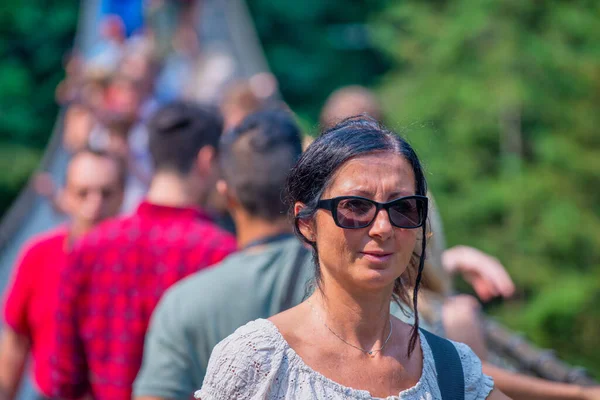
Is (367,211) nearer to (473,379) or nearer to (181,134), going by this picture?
(473,379)

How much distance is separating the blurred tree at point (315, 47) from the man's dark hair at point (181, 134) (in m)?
15.4

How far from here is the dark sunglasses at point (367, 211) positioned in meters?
1.89

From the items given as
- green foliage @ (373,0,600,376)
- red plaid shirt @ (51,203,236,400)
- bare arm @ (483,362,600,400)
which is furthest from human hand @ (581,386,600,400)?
green foliage @ (373,0,600,376)

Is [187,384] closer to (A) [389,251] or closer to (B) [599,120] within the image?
(A) [389,251]

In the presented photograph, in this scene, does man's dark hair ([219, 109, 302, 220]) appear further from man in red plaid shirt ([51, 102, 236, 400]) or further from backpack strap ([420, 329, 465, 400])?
backpack strap ([420, 329, 465, 400])

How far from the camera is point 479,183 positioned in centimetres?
966

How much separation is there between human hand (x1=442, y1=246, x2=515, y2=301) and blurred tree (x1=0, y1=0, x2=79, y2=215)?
13.5 m

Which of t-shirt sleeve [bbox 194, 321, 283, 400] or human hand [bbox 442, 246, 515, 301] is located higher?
t-shirt sleeve [bbox 194, 321, 283, 400]

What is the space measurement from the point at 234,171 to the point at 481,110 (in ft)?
22.4

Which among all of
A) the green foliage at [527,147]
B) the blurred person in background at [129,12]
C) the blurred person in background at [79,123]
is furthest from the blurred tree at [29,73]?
the blurred person in background at [79,123]

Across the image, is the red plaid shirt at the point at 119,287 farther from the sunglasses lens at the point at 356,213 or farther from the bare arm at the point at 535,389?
the sunglasses lens at the point at 356,213

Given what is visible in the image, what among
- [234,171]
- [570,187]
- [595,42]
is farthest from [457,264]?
[595,42]

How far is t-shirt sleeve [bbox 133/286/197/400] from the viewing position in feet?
9.15

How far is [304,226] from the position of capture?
6.59ft
